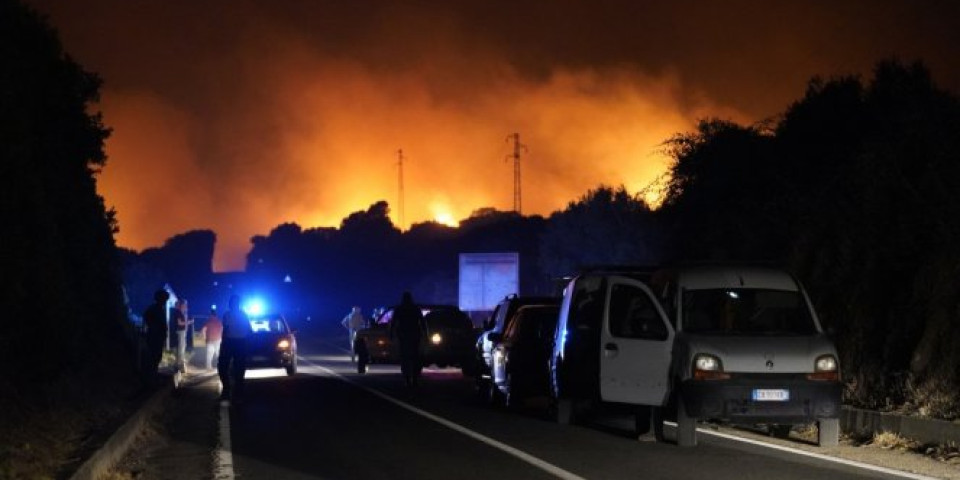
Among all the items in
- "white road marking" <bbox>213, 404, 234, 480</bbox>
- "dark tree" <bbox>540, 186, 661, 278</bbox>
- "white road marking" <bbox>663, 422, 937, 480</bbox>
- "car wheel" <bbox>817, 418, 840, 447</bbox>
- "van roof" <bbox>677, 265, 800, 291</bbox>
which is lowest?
"white road marking" <bbox>213, 404, 234, 480</bbox>

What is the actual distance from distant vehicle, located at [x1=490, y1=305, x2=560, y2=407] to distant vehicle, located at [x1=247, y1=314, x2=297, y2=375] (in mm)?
11423

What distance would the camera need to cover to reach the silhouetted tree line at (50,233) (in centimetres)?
1658

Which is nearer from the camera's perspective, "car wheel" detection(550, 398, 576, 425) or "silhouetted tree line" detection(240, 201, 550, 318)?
"car wheel" detection(550, 398, 576, 425)

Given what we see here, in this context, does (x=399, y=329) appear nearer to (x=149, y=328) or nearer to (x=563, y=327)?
(x=149, y=328)

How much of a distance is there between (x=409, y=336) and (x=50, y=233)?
31.2ft

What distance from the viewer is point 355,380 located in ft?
94.0

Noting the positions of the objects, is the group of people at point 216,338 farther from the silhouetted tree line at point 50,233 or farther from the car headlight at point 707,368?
the car headlight at point 707,368

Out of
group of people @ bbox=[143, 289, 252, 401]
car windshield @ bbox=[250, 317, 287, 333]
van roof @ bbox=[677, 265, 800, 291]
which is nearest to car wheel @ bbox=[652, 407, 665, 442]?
van roof @ bbox=[677, 265, 800, 291]

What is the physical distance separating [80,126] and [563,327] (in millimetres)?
14744

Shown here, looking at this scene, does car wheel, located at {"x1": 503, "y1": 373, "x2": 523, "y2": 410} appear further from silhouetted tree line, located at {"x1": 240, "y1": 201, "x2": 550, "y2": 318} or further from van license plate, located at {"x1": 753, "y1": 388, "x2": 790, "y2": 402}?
silhouetted tree line, located at {"x1": 240, "y1": 201, "x2": 550, "y2": 318}

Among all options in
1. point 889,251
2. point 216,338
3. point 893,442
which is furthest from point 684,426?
point 216,338

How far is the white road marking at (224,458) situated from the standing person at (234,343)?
12.1 feet

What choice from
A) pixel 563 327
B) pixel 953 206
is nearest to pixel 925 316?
pixel 953 206

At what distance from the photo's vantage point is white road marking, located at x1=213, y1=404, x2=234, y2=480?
1194 centimetres
